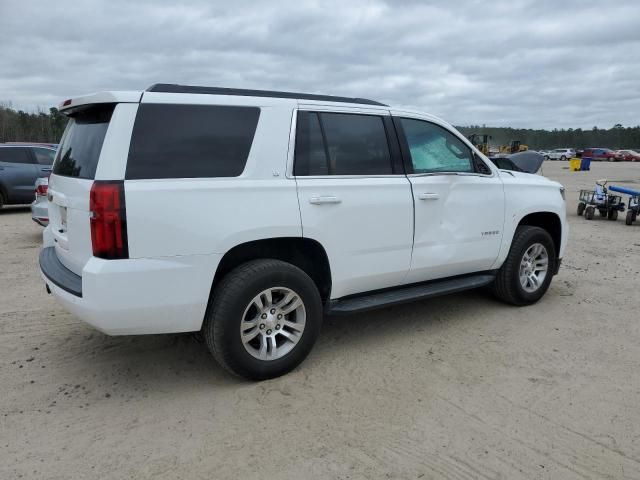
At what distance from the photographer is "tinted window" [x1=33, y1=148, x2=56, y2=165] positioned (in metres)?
13.0

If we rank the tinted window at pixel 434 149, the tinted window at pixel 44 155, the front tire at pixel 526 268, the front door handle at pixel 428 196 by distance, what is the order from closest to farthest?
1. the front door handle at pixel 428 196
2. the tinted window at pixel 434 149
3. the front tire at pixel 526 268
4. the tinted window at pixel 44 155

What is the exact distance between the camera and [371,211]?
13.0 feet

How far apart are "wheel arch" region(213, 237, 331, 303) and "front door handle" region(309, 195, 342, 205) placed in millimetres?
274

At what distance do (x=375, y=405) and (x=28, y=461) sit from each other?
203cm

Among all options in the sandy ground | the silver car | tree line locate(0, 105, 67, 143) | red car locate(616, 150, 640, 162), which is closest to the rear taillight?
the sandy ground

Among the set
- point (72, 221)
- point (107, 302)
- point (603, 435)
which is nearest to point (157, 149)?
point (72, 221)

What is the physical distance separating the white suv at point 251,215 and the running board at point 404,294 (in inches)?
0.8

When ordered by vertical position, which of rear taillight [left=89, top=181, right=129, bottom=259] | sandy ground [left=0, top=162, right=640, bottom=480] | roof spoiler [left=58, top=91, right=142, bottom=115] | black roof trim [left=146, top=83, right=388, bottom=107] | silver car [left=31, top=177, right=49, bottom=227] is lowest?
sandy ground [left=0, top=162, right=640, bottom=480]

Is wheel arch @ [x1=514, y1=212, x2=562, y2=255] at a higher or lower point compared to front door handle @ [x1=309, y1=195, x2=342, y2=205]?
lower

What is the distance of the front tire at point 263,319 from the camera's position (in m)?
3.35

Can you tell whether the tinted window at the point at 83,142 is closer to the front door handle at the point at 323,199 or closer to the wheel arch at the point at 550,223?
the front door handle at the point at 323,199

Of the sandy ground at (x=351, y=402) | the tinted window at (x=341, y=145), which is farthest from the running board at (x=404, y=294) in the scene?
the tinted window at (x=341, y=145)

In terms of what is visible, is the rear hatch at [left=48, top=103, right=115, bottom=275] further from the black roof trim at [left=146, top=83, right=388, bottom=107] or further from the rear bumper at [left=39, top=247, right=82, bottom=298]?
the black roof trim at [left=146, top=83, right=388, bottom=107]

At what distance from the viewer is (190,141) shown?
3.29 meters
